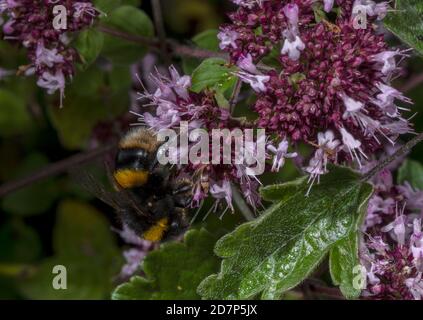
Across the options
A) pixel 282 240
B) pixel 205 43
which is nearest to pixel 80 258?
pixel 205 43

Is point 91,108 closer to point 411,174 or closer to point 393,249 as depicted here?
point 411,174

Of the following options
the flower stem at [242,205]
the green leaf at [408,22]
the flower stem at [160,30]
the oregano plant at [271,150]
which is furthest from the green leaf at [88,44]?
the green leaf at [408,22]

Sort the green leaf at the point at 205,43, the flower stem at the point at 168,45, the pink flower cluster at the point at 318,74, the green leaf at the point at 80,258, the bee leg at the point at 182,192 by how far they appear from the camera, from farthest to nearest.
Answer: the green leaf at the point at 80,258
the green leaf at the point at 205,43
the flower stem at the point at 168,45
the bee leg at the point at 182,192
the pink flower cluster at the point at 318,74

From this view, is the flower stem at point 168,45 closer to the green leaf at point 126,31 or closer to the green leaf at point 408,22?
the green leaf at point 126,31

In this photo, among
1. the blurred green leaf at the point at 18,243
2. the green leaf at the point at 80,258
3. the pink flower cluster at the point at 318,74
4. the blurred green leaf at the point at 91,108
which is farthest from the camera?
the blurred green leaf at the point at 18,243

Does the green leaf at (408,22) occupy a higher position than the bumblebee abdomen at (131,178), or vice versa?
the green leaf at (408,22)

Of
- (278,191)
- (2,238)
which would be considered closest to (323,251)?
(278,191)

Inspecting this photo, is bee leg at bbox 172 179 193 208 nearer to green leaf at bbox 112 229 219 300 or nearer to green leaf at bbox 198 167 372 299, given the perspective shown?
green leaf at bbox 198 167 372 299

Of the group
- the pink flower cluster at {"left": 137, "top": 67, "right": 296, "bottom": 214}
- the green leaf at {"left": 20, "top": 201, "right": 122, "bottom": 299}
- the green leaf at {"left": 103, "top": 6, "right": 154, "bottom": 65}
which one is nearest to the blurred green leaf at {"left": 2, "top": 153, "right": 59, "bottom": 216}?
the green leaf at {"left": 20, "top": 201, "right": 122, "bottom": 299}
